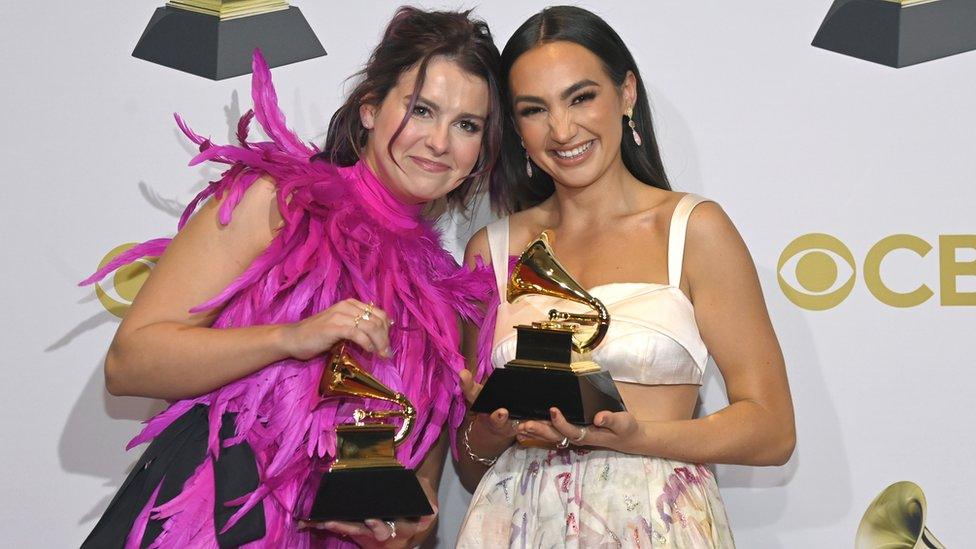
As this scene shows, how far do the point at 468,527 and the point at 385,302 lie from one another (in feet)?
1.37

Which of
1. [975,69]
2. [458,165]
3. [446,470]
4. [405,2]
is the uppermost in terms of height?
[405,2]

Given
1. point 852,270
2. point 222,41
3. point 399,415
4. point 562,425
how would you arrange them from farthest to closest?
point 222,41 → point 852,270 → point 399,415 → point 562,425

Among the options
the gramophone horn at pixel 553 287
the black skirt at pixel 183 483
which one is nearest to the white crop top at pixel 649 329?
the gramophone horn at pixel 553 287

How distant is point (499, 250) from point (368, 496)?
2.05 ft

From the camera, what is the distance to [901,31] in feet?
7.27

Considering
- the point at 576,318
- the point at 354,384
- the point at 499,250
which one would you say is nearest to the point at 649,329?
the point at 576,318

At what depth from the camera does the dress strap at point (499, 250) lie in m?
2.05

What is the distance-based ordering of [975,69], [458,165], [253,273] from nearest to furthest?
[253,273] → [458,165] → [975,69]

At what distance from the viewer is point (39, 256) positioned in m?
2.31

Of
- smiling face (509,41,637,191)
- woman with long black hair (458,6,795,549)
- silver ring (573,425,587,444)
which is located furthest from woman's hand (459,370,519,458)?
smiling face (509,41,637,191)

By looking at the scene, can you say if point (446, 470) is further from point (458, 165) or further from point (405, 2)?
point (405, 2)

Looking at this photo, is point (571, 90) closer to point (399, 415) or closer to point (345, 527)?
point (399, 415)

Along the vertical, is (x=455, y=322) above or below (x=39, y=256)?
below

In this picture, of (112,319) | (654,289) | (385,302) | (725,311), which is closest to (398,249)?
(385,302)
